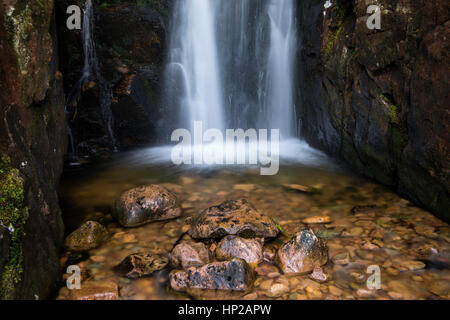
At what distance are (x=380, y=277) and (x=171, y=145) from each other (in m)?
7.29

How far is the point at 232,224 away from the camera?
3.24 meters

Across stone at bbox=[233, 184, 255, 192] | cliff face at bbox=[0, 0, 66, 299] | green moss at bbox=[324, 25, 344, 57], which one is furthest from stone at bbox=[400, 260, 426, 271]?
green moss at bbox=[324, 25, 344, 57]

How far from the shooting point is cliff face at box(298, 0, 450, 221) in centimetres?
347

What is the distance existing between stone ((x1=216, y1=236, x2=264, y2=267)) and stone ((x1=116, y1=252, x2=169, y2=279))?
54cm

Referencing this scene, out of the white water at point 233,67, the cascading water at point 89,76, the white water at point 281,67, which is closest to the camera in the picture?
the cascading water at point 89,76

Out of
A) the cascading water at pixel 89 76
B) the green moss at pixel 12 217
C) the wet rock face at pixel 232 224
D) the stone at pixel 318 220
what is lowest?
the stone at pixel 318 220

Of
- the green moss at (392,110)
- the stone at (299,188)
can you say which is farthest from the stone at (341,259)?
the green moss at (392,110)

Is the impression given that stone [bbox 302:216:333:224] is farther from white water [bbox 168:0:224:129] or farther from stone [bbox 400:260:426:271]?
white water [bbox 168:0:224:129]

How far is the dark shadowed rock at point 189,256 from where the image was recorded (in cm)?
287

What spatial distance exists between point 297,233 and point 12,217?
91.0 inches

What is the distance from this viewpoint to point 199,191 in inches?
196

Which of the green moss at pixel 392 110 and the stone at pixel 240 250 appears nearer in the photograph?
the stone at pixel 240 250

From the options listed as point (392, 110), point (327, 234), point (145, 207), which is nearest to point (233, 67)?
point (392, 110)

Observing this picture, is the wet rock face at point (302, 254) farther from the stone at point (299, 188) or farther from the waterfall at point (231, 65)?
the waterfall at point (231, 65)
